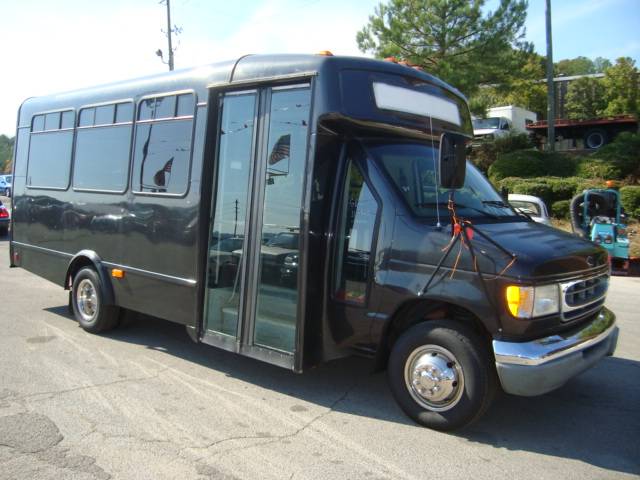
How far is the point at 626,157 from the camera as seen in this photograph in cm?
1970

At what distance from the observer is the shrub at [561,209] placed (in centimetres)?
1762

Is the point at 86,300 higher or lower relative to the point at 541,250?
lower

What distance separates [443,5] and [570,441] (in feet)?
64.0

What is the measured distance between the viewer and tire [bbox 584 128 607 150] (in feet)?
82.7

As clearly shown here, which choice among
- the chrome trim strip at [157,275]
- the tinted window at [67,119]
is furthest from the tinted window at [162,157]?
the tinted window at [67,119]

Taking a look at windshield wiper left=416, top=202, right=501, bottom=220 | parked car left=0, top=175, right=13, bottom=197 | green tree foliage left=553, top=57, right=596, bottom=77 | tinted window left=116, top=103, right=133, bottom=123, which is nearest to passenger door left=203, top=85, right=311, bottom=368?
windshield wiper left=416, top=202, right=501, bottom=220

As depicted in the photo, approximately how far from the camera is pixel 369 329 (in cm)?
452

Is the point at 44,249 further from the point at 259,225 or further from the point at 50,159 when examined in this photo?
the point at 259,225

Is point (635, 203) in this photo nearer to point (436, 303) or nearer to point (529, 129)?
point (529, 129)

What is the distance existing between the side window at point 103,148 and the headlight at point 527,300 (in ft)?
14.2

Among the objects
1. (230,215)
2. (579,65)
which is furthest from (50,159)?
(579,65)

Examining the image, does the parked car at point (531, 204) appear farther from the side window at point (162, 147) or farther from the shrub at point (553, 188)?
A: the side window at point (162, 147)

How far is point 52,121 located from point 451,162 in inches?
227

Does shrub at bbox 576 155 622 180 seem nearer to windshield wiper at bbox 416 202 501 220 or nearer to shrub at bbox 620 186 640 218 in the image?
shrub at bbox 620 186 640 218
